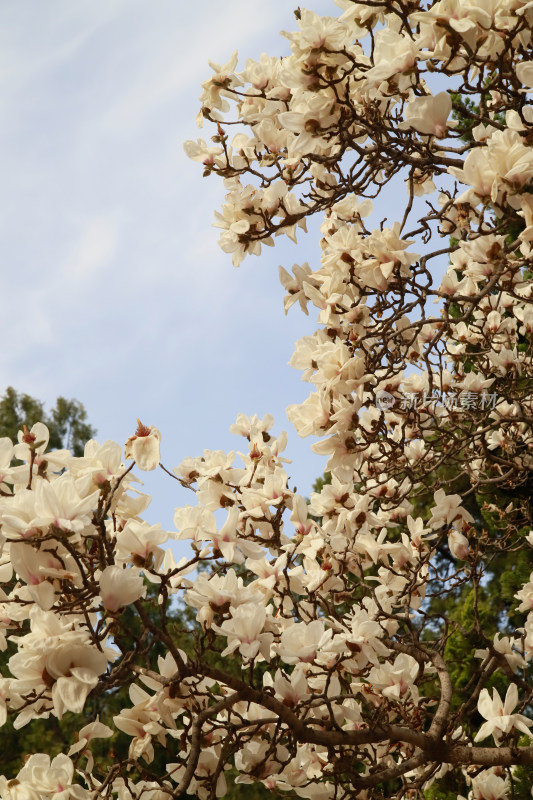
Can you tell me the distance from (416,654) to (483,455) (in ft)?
2.84

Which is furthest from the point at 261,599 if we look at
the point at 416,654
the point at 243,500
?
the point at 416,654

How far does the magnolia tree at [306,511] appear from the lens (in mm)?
1755

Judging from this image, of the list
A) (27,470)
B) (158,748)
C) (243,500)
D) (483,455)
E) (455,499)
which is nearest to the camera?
(27,470)

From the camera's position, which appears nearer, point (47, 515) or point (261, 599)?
point (47, 515)

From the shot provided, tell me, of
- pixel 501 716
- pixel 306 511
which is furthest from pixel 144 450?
pixel 501 716

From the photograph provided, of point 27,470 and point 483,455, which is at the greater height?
point 483,455

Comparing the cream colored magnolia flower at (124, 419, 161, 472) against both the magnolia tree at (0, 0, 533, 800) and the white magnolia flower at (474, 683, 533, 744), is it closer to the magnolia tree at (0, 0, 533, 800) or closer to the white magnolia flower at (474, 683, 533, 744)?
the magnolia tree at (0, 0, 533, 800)

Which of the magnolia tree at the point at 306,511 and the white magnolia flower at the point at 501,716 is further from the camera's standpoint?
the white magnolia flower at the point at 501,716

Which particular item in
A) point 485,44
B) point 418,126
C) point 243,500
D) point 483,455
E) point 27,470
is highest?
point 485,44

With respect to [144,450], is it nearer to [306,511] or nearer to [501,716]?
[306,511]

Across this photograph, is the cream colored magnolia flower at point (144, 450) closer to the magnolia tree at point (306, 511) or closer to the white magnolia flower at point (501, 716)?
the magnolia tree at point (306, 511)

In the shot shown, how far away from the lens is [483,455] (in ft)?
10.7

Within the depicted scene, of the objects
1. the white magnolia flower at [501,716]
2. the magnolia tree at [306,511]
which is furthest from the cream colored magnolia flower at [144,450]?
the white magnolia flower at [501,716]

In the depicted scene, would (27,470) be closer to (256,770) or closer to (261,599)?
(261,599)
